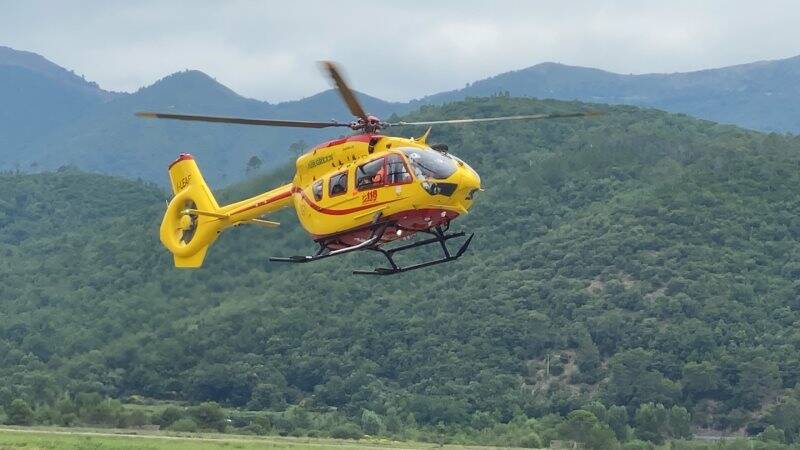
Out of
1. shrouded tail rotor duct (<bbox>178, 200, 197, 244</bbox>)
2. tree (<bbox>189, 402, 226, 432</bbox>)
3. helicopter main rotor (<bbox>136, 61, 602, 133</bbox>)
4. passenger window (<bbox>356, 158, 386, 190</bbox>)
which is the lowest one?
tree (<bbox>189, 402, 226, 432</bbox>)

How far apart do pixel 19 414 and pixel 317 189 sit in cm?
3127

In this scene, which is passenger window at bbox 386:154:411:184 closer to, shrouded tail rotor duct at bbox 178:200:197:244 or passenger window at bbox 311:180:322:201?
passenger window at bbox 311:180:322:201

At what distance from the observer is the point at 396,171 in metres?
33.7

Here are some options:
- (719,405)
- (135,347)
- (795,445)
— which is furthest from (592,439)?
(135,347)

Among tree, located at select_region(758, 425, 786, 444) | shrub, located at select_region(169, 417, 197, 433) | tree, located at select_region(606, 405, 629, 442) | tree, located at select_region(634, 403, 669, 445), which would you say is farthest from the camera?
tree, located at select_region(634, 403, 669, 445)

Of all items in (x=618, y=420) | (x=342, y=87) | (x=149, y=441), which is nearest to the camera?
(x=342, y=87)

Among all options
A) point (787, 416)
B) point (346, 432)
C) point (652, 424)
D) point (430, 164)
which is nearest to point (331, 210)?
point (430, 164)

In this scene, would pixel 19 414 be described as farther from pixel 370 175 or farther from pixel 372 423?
pixel 370 175

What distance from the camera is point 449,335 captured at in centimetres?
8906

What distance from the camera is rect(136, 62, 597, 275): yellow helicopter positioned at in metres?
33.3

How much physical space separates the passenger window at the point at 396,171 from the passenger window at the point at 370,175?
0.20 meters

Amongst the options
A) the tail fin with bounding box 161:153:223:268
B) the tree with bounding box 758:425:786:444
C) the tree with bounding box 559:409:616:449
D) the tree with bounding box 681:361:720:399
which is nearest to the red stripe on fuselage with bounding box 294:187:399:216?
the tail fin with bounding box 161:153:223:268

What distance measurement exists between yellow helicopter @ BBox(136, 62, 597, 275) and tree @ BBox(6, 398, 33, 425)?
27.6m

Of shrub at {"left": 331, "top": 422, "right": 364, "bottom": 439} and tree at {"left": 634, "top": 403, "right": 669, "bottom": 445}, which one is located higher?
shrub at {"left": 331, "top": 422, "right": 364, "bottom": 439}
